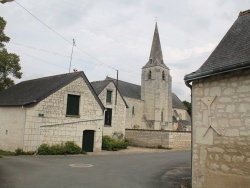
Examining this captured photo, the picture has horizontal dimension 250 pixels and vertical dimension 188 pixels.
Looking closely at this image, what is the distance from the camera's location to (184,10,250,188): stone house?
6116 millimetres

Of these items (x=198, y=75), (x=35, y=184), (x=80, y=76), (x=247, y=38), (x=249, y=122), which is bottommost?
(x=35, y=184)

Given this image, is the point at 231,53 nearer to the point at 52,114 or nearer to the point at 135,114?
the point at 52,114

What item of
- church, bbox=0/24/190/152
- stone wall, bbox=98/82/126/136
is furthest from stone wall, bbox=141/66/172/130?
church, bbox=0/24/190/152

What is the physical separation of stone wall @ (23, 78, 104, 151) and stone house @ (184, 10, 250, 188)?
1174 centimetres

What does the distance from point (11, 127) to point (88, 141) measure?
5.42 meters

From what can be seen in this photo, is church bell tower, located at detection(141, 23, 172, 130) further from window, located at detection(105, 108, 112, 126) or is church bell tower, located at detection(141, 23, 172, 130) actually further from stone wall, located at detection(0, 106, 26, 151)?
stone wall, located at detection(0, 106, 26, 151)

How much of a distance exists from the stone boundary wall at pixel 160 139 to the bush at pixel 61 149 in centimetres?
898

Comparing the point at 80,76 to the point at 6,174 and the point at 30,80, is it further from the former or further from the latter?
the point at 6,174

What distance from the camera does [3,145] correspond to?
17969mm

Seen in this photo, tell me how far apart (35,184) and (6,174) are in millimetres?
2132

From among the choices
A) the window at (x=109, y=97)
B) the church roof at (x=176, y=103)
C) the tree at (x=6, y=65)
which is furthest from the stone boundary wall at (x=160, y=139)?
the church roof at (x=176, y=103)

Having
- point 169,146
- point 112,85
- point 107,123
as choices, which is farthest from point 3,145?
point 169,146

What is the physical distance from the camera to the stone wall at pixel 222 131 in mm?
6105

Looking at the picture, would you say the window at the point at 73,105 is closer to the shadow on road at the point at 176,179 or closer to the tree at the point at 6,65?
the tree at the point at 6,65
